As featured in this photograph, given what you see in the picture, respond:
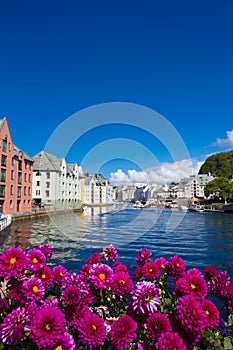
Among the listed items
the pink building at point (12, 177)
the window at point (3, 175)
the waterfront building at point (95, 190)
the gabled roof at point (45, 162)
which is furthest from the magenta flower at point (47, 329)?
the waterfront building at point (95, 190)

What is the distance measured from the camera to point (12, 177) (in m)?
49.6

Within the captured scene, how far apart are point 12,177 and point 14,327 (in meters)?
50.9

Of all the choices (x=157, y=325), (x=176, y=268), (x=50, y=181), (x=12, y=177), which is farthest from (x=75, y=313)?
(x=50, y=181)

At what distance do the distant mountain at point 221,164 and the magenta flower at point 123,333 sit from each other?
564 feet

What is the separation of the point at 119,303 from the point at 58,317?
155 cm

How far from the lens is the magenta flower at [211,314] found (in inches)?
88.9

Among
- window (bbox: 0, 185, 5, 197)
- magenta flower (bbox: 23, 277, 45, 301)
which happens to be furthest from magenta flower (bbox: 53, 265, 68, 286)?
window (bbox: 0, 185, 5, 197)

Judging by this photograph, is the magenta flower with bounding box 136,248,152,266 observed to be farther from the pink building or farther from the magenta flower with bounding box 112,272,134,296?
the pink building

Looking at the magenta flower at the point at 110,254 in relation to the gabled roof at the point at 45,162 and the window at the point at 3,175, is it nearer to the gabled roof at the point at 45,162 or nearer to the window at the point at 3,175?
the window at the point at 3,175

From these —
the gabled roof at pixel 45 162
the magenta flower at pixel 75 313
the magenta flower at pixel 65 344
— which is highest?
the gabled roof at pixel 45 162

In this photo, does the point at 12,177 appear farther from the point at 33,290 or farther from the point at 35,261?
the point at 33,290

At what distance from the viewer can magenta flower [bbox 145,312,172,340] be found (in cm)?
221

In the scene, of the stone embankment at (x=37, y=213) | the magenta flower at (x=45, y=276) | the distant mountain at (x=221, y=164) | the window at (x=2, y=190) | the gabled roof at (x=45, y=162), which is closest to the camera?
the magenta flower at (x=45, y=276)

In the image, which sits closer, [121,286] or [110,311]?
[121,286]
